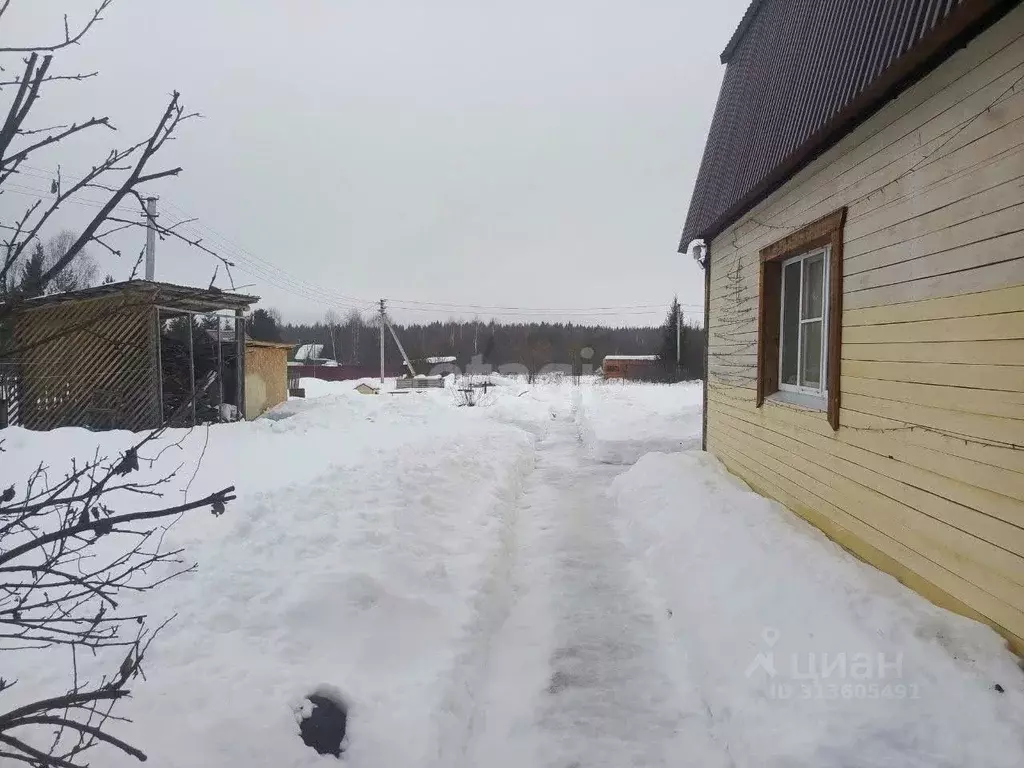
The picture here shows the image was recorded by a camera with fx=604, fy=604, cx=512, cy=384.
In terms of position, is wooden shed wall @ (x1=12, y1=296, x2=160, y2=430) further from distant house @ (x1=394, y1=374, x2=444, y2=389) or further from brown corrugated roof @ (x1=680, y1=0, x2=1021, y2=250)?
distant house @ (x1=394, y1=374, x2=444, y2=389)

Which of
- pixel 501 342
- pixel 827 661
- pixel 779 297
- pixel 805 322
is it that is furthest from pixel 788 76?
pixel 501 342

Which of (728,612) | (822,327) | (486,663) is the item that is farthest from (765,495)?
(486,663)

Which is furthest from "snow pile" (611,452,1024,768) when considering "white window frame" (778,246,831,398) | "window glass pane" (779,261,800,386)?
"window glass pane" (779,261,800,386)

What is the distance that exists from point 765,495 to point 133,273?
5668mm

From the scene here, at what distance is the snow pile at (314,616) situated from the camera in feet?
8.55

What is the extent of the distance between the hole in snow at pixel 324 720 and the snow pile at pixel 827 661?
1796mm

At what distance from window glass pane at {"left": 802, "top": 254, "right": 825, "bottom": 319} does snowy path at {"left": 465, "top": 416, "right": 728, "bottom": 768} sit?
2.69 metres

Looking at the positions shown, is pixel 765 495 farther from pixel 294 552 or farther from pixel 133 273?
pixel 133 273

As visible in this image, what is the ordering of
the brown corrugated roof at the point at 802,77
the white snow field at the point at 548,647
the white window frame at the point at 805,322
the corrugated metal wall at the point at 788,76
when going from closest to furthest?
1. the white snow field at the point at 548,647
2. the brown corrugated roof at the point at 802,77
3. the corrugated metal wall at the point at 788,76
4. the white window frame at the point at 805,322

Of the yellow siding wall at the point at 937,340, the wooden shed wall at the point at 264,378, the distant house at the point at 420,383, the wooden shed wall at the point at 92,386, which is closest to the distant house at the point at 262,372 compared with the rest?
the wooden shed wall at the point at 264,378

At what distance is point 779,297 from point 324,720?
5.20m

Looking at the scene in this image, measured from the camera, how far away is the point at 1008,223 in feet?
8.75

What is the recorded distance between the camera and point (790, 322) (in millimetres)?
5785

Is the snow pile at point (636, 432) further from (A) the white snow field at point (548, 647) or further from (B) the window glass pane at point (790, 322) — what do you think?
(A) the white snow field at point (548, 647)
